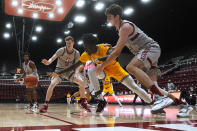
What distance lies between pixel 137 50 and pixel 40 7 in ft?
30.6

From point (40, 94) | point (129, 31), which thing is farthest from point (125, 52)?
point (129, 31)

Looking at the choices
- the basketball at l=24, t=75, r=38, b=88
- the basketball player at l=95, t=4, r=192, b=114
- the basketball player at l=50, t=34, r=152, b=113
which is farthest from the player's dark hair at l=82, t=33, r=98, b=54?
the basketball at l=24, t=75, r=38, b=88

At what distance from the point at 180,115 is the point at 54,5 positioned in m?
9.66

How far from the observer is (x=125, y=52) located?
26.0 m

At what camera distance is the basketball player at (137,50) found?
9.60 feet

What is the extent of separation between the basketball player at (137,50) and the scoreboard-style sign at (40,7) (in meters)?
8.47

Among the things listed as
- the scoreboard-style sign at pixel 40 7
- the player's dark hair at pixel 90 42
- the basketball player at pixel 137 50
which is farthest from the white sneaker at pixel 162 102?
the scoreboard-style sign at pixel 40 7

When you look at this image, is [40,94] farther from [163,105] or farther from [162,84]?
[163,105]

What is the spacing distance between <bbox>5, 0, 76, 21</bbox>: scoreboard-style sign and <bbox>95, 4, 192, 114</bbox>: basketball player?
8471mm

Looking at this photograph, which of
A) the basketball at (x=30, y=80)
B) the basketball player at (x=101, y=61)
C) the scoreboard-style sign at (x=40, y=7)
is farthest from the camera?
Result: the scoreboard-style sign at (x=40, y=7)

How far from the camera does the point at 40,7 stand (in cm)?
1134

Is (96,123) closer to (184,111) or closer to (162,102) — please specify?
(162,102)

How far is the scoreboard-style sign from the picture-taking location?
36.5 feet

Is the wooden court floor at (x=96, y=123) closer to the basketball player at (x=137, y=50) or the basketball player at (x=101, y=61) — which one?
the basketball player at (x=137, y=50)
